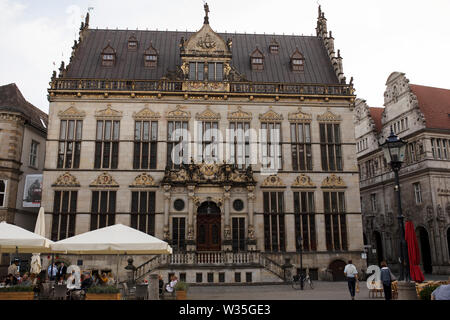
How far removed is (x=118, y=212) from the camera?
28297 millimetres

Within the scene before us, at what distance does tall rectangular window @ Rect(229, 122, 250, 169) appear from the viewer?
98.2ft

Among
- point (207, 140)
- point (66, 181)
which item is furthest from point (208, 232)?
point (66, 181)

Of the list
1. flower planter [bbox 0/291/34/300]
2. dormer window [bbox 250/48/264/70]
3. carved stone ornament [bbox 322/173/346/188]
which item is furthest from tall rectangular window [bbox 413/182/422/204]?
flower planter [bbox 0/291/34/300]

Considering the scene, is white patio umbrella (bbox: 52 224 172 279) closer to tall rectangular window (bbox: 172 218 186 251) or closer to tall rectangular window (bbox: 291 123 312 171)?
tall rectangular window (bbox: 172 218 186 251)

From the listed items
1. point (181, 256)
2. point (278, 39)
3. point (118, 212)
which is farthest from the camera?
point (278, 39)

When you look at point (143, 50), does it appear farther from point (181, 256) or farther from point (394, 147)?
point (394, 147)

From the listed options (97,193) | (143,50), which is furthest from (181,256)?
(143,50)

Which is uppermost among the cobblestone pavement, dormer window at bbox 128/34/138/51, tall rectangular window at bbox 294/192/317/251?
dormer window at bbox 128/34/138/51

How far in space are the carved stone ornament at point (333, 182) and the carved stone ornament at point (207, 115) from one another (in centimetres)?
963

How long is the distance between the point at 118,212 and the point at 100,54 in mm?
14104

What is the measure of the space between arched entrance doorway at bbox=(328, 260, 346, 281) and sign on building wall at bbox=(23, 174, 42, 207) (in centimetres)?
2234

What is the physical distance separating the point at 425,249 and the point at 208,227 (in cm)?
2310

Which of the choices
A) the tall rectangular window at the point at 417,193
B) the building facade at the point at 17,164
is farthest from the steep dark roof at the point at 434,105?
the building facade at the point at 17,164

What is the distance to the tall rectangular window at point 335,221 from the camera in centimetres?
2918
